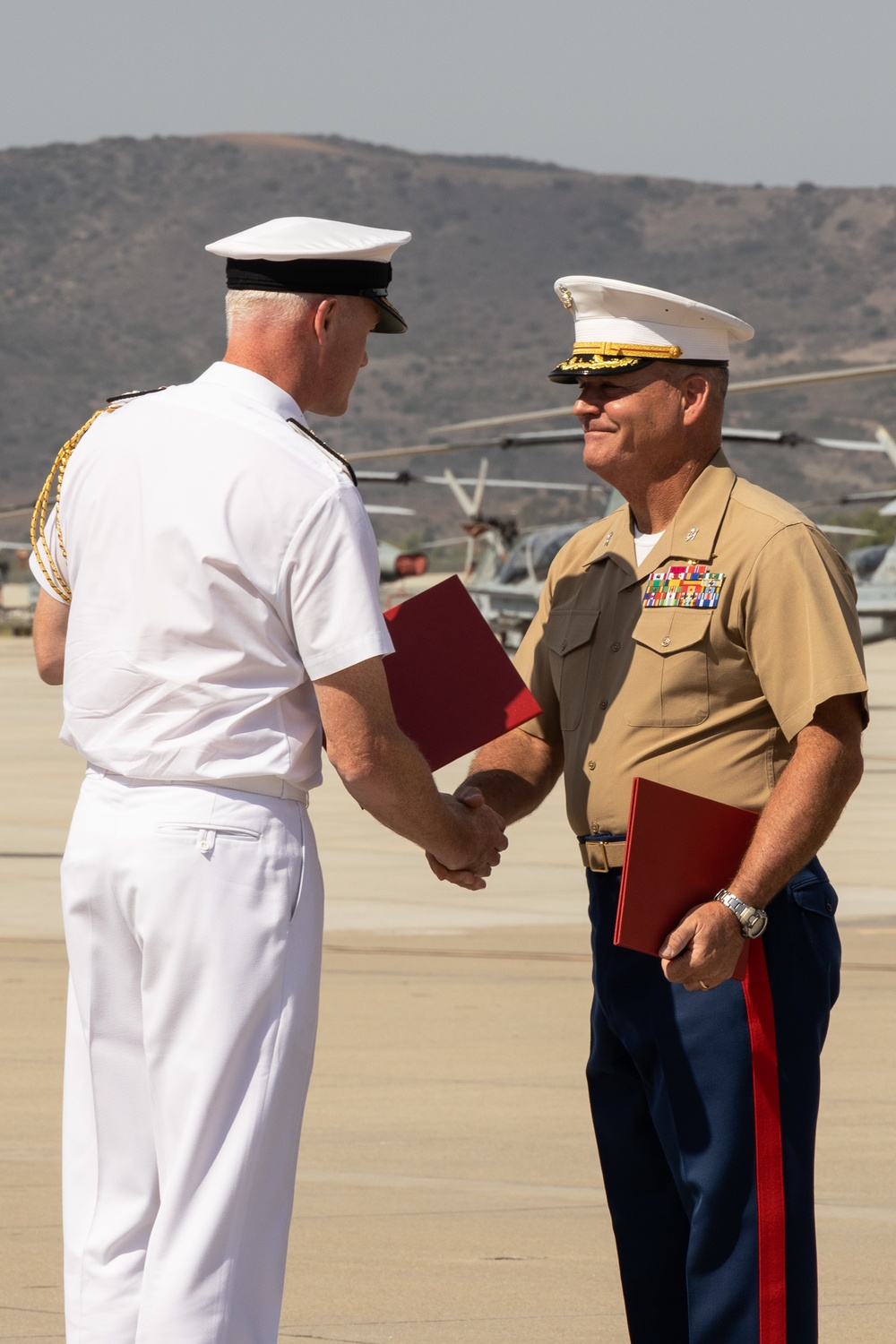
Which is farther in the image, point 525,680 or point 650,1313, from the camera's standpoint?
point 525,680

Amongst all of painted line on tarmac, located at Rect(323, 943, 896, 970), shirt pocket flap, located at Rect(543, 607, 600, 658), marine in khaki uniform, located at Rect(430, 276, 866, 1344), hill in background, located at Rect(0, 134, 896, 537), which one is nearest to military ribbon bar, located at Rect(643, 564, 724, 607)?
marine in khaki uniform, located at Rect(430, 276, 866, 1344)

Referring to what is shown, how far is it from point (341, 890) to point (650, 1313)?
26.5ft

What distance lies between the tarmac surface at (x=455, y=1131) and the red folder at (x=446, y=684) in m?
1.31

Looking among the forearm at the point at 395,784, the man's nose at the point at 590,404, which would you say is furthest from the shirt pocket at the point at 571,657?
the forearm at the point at 395,784

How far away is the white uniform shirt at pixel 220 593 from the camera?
117 inches

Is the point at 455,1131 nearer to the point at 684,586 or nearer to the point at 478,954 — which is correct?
the point at 684,586

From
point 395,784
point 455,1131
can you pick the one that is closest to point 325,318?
point 395,784

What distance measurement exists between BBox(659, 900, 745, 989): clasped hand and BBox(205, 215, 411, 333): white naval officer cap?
1045 mm

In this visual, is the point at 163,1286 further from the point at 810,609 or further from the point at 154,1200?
the point at 810,609

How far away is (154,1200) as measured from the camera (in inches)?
123

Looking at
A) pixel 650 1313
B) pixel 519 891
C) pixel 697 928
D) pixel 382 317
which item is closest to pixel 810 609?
pixel 697 928

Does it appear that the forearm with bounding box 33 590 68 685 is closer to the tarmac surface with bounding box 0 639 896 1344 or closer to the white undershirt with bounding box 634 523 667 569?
the white undershirt with bounding box 634 523 667 569

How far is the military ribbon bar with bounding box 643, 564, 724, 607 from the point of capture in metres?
3.36

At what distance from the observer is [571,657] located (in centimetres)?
363
